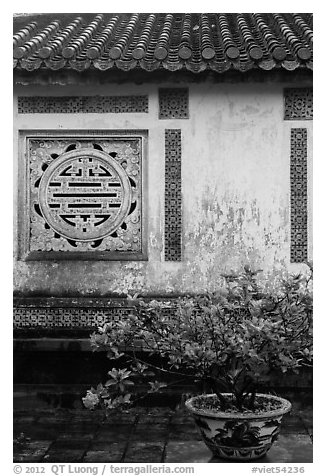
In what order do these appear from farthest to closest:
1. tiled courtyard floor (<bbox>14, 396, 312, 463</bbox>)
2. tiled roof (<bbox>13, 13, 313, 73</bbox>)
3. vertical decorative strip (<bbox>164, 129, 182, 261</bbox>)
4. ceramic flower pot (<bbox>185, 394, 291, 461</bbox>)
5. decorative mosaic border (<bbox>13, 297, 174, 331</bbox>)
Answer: vertical decorative strip (<bbox>164, 129, 182, 261</bbox>) < decorative mosaic border (<bbox>13, 297, 174, 331</bbox>) < tiled roof (<bbox>13, 13, 313, 73</bbox>) < tiled courtyard floor (<bbox>14, 396, 312, 463</bbox>) < ceramic flower pot (<bbox>185, 394, 291, 461</bbox>)

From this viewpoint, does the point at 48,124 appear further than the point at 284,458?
Yes

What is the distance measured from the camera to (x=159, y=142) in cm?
870

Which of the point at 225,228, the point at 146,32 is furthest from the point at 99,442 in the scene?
the point at 146,32

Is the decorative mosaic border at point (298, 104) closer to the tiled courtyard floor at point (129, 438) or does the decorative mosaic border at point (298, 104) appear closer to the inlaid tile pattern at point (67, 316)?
the inlaid tile pattern at point (67, 316)

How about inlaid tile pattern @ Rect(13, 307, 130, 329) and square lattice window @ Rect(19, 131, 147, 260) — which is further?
square lattice window @ Rect(19, 131, 147, 260)

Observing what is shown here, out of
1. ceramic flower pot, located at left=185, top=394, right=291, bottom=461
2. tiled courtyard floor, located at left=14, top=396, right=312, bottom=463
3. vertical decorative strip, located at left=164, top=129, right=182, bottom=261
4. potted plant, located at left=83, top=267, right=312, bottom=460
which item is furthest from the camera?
vertical decorative strip, located at left=164, top=129, right=182, bottom=261

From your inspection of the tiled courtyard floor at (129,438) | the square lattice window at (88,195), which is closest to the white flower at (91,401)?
the tiled courtyard floor at (129,438)

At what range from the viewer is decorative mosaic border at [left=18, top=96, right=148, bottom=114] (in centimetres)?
872

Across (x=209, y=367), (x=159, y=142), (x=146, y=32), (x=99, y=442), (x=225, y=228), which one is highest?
(x=146, y=32)

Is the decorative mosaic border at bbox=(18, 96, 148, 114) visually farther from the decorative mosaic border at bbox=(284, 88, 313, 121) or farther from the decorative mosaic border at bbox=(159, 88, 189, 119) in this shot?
the decorative mosaic border at bbox=(284, 88, 313, 121)

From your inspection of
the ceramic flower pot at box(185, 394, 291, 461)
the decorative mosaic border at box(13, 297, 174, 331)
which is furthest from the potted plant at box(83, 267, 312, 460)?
the decorative mosaic border at box(13, 297, 174, 331)

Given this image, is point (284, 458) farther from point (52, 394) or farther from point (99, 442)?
point (52, 394)

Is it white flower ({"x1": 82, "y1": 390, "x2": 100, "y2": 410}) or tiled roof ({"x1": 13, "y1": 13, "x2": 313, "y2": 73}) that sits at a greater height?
tiled roof ({"x1": 13, "y1": 13, "x2": 313, "y2": 73})

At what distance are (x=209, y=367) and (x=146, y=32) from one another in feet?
14.3
